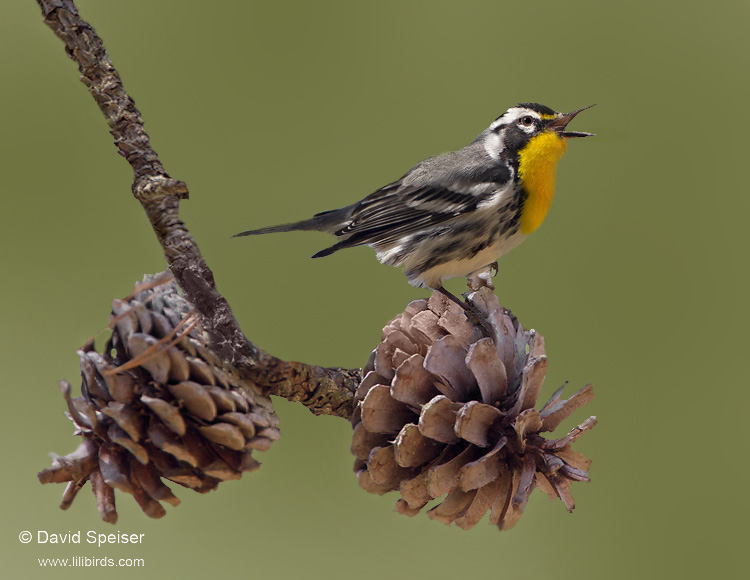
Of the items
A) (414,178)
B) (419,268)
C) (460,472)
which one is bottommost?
(460,472)

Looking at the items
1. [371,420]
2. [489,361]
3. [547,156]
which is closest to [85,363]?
[371,420]

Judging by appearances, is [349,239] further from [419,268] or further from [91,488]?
[91,488]

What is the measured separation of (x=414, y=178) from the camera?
88 cm

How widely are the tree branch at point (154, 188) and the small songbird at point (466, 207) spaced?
6.2 inches

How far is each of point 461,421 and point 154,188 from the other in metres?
0.37

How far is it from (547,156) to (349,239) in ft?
0.85

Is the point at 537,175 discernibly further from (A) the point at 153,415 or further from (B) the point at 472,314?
(A) the point at 153,415

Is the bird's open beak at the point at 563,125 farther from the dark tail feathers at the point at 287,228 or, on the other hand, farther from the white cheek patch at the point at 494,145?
the dark tail feathers at the point at 287,228

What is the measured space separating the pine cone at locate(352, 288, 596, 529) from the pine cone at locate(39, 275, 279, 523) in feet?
0.39

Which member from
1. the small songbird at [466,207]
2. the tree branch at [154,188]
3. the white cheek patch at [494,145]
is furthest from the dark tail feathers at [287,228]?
the white cheek patch at [494,145]

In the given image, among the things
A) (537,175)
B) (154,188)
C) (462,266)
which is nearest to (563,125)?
(537,175)

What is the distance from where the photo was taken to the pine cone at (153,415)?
1.97 feet

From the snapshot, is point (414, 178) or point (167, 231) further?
point (414, 178)

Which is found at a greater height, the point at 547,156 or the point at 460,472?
the point at 547,156
